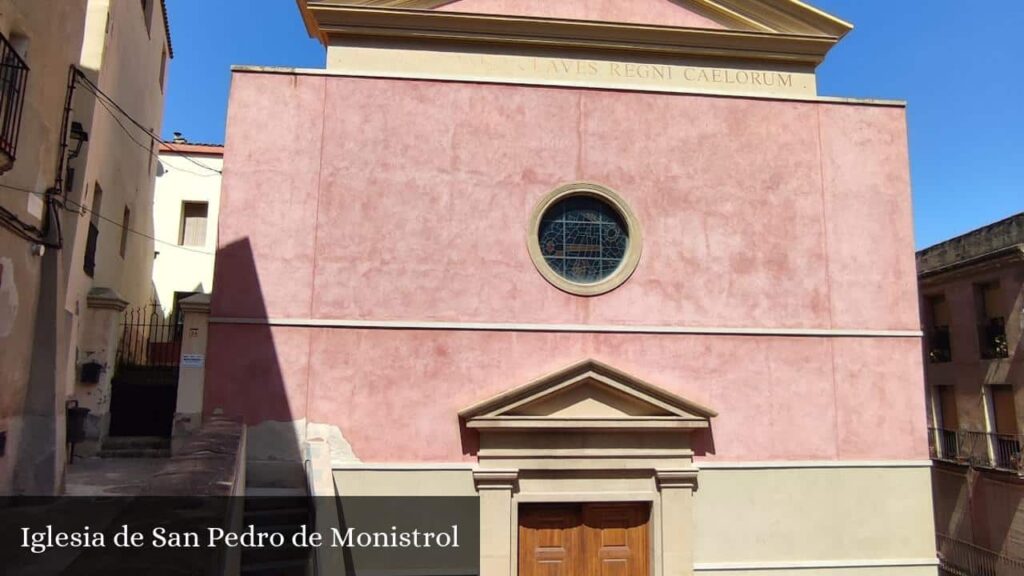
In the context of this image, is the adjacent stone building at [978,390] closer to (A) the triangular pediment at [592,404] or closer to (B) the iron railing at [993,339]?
(B) the iron railing at [993,339]

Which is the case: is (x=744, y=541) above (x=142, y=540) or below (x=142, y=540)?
below

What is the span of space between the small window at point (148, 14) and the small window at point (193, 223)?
265 inches

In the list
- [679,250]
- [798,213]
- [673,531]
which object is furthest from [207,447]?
[798,213]

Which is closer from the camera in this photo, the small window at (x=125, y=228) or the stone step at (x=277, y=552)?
the stone step at (x=277, y=552)

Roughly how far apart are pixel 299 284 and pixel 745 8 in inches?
258

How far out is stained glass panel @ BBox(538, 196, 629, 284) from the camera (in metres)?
8.66

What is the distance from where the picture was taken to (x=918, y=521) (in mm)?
8430

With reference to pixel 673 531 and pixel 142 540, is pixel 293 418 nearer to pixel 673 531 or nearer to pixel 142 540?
pixel 673 531

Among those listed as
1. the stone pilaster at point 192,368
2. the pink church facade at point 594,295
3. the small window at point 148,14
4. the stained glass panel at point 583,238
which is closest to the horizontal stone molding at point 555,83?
the pink church facade at point 594,295

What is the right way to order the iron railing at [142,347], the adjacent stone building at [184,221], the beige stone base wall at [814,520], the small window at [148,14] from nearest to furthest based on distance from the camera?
the beige stone base wall at [814,520] < the iron railing at [142,347] < the small window at [148,14] < the adjacent stone building at [184,221]

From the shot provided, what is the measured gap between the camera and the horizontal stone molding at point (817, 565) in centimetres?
806

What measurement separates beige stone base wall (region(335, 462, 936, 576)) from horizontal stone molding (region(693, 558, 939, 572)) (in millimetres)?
11

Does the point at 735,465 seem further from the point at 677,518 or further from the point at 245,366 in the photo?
the point at 245,366

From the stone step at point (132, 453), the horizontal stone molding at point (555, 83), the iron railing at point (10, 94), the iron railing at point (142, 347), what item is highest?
the horizontal stone molding at point (555, 83)
